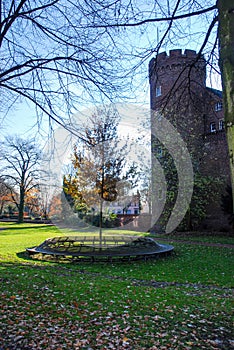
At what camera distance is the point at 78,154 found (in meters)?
16.5

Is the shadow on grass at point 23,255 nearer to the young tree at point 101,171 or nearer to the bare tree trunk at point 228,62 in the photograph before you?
the young tree at point 101,171

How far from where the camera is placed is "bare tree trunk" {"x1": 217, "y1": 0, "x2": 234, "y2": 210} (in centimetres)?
246

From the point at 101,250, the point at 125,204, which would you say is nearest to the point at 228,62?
the point at 101,250

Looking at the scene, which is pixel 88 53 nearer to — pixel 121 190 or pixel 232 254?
pixel 232 254

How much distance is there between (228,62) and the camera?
8.45 ft

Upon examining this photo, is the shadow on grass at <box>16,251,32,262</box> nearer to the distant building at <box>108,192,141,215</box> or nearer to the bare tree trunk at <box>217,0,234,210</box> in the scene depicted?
the distant building at <box>108,192,141,215</box>

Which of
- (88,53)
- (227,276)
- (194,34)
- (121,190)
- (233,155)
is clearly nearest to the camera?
(233,155)

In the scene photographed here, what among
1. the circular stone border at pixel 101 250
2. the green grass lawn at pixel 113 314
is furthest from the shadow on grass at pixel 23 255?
the green grass lawn at pixel 113 314

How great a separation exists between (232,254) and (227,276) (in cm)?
471

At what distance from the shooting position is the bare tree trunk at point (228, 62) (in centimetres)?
246

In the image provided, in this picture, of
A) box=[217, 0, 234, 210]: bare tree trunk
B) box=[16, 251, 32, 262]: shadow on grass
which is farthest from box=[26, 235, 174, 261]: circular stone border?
box=[217, 0, 234, 210]: bare tree trunk

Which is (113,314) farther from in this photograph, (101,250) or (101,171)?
(101,171)

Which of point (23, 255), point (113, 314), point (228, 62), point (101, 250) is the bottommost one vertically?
point (23, 255)

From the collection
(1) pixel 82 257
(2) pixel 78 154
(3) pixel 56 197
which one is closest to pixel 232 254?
(1) pixel 82 257
